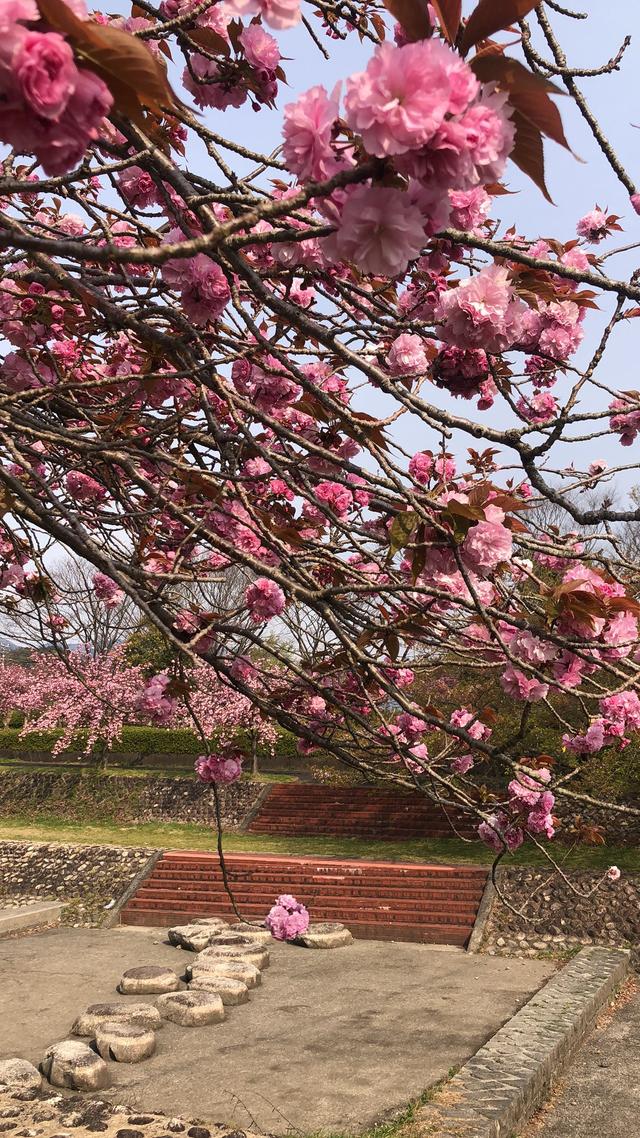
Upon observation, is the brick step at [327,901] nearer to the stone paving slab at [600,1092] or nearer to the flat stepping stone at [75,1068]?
the stone paving slab at [600,1092]

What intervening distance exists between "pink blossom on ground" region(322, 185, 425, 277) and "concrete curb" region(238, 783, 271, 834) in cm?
1683

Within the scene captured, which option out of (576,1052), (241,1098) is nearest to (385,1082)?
(241,1098)

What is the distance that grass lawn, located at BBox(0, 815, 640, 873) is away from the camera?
1205cm

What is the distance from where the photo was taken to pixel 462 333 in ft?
5.73

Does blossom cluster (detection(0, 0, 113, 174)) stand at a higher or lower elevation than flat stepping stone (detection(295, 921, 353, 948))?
higher

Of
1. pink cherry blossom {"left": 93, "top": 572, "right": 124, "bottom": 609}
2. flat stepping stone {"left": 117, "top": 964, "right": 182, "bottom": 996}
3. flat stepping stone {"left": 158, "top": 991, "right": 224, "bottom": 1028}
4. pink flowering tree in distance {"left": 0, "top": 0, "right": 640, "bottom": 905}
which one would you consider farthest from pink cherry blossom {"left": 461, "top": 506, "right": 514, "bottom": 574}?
flat stepping stone {"left": 117, "top": 964, "right": 182, "bottom": 996}

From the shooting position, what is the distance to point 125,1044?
20.8 ft

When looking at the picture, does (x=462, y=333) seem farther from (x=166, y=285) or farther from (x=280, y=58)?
(x=280, y=58)

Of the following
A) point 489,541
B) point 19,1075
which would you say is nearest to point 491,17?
point 489,541

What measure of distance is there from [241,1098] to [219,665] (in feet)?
12.6

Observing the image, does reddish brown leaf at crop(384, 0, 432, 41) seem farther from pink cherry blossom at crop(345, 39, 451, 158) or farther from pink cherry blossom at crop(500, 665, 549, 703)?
pink cherry blossom at crop(500, 665, 549, 703)

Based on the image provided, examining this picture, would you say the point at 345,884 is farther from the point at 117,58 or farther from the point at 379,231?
the point at 117,58

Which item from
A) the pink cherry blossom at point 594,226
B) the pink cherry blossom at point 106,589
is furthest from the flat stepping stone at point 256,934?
the pink cherry blossom at point 594,226

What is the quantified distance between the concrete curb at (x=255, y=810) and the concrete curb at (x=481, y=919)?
22.6ft
